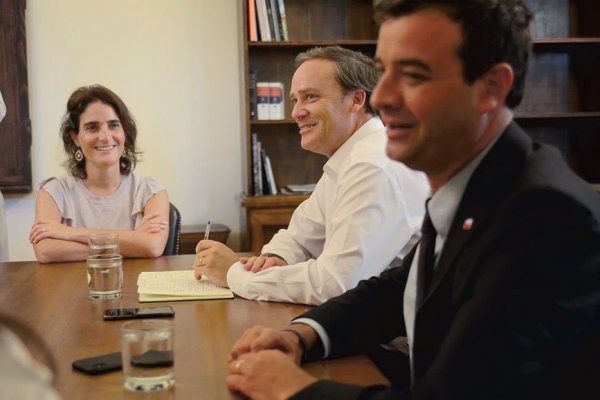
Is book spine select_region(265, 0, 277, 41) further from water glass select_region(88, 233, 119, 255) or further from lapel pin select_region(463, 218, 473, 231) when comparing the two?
lapel pin select_region(463, 218, 473, 231)

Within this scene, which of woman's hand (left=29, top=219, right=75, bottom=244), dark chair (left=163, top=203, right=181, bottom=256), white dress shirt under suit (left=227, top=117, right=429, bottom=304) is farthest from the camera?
dark chair (left=163, top=203, right=181, bottom=256)

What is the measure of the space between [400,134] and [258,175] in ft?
9.52

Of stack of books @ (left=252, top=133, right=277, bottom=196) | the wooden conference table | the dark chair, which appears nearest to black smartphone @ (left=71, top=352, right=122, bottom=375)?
the wooden conference table

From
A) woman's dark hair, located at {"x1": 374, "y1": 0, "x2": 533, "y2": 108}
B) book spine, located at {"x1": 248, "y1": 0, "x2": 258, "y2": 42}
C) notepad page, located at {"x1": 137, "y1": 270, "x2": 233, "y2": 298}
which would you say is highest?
book spine, located at {"x1": 248, "y1": 0, "x2": 258, "y2": 42}

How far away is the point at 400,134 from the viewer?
1224 millimetres

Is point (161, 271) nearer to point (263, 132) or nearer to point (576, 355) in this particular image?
point (576, 355)

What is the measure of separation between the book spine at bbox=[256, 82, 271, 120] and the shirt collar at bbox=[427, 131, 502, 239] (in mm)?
2940

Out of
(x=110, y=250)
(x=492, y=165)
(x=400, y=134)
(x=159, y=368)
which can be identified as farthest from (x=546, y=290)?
(x=110, y=250)

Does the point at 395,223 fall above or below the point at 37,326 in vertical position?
above

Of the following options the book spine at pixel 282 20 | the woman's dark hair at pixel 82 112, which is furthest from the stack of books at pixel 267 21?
the woman's dark hair at pixel 82 112

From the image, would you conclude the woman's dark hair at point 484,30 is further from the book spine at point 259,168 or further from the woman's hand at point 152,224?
the book spine at point 259,168

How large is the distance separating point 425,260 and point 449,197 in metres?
0.11

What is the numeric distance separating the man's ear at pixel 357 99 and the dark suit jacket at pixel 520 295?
117 centimetres

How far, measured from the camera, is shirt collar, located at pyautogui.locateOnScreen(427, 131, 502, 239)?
1179 mm
